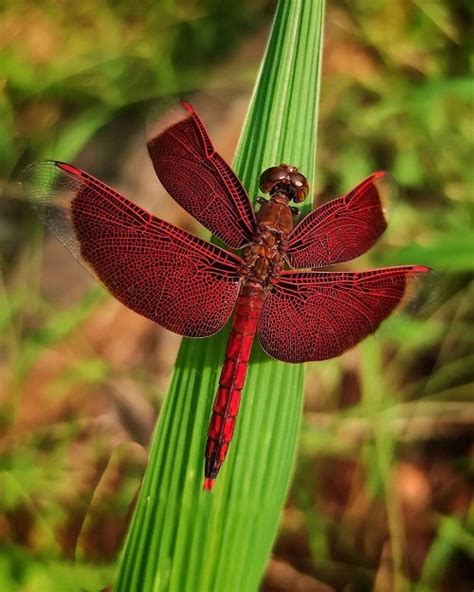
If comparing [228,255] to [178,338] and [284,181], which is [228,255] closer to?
[284,181]

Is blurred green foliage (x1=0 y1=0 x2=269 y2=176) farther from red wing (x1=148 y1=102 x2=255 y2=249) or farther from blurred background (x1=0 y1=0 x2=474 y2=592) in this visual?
red wing (x1=148 y1=102 x2=255 y2=249)

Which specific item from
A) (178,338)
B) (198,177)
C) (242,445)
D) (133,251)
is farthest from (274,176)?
(178,338)

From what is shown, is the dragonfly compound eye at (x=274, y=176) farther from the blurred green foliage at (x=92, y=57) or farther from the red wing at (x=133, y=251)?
the blurred green foliage at (x=92, y=57)

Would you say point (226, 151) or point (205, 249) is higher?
point (226, 151)

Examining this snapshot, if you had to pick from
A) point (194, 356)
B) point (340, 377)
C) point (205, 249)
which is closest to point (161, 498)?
point (194, 356)

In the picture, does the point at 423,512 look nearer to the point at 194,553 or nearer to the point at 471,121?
the point at 194,553

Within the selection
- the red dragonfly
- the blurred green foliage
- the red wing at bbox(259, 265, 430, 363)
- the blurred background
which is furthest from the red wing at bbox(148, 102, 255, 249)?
the blurred green foliage
